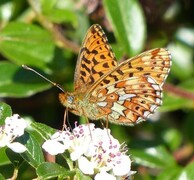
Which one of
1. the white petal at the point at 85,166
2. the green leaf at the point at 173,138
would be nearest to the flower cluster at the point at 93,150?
the white petal at the point at 85,166

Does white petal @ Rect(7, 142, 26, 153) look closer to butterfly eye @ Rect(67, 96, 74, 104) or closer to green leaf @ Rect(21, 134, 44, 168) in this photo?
green leaf @ Rect(21, 134, 44, 168)

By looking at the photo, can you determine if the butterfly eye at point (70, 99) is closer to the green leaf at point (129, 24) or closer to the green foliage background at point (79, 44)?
the green foliage background at point (79, 44)

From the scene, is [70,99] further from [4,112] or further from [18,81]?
[18,81]

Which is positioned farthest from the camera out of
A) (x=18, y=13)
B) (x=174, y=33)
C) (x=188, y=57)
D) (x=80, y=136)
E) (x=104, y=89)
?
(x=188, y=57)

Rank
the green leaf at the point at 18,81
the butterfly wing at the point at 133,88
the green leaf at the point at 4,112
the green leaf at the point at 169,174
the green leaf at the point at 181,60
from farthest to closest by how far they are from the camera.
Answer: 1. the green leaf at the point at 181,60
2. the green leaf at the point at 18,81
3. the green leaf at the point at 169,174
4. the butterfly wing at the point at 133,88
5. the green leaf at the point at 4,112

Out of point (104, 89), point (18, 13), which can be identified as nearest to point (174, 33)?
point (18, 13)

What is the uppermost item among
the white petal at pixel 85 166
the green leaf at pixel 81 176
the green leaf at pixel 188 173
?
the white petal at pixel 85 166

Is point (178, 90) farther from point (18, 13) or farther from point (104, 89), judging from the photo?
point (18, 13)

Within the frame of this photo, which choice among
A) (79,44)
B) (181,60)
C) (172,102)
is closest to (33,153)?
(172,102)
